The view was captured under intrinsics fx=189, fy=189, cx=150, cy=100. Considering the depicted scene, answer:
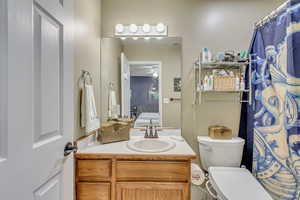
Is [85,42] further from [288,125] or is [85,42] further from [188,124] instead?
[288,125]

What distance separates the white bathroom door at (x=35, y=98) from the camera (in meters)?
0.60

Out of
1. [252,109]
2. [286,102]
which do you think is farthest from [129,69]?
[286,102]

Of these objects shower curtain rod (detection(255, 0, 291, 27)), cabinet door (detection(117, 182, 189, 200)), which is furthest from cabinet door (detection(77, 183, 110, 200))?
shower curtain rod (detection(255, 0, 291, 27))

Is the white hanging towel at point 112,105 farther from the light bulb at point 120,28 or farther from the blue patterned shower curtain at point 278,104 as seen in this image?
the blue patterned shower curtain at point 278,104

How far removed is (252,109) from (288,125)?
0.47m

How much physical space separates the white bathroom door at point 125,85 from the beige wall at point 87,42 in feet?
0.87

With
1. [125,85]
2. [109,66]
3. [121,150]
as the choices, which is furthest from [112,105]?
[121,150]

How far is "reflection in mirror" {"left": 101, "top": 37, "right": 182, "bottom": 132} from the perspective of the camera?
2.06 meters

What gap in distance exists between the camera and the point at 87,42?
1683 mm

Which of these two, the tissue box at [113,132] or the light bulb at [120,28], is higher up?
the light bulb at [120,28]

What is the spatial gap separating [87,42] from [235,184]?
172 cm

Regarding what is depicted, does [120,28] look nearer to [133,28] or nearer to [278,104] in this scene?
[133,28]

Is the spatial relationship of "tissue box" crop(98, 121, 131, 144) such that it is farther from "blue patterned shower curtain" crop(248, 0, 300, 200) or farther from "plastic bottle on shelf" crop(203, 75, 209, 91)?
"blue patterned shower curtain" crop(248, 0, 300, 200)

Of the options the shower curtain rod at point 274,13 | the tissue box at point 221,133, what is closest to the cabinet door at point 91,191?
the tissue box at point 221,133
